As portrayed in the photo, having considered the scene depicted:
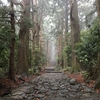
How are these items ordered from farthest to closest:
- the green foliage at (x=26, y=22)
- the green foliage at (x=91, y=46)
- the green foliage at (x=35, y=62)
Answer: the green foliage at (x=35, y=62) → the green foliage at (x=91, y=46) → the green foliage at (x=26, y=22)

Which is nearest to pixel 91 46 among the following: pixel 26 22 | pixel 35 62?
pixel 26 22

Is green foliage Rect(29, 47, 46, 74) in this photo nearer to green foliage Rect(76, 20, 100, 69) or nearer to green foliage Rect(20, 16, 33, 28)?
green foliage Rect(76, 20, 100, 69)

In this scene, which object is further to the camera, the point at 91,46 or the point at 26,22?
the point at 91,46

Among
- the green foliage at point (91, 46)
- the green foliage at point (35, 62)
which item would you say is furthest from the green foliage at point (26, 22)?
the green foliage at point (35, 62)

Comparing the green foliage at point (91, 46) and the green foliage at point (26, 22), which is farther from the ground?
the green foliage at point (26, 22)

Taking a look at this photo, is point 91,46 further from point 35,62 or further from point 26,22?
point 35,62

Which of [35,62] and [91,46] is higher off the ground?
[91,46]

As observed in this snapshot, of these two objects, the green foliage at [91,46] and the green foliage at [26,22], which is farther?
the green foliage at [91,46]

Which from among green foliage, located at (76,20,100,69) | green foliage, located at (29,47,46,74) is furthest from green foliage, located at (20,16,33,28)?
green foliage, located at (29,47,46,74)

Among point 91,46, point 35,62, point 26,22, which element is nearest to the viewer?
point 26,22

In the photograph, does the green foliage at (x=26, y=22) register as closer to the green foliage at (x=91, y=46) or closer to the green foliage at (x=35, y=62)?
the green foliage at (x=91, y=46)

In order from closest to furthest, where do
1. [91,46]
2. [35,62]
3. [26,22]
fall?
[26,22], [91,46], [35,62]

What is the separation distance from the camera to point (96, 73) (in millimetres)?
8719

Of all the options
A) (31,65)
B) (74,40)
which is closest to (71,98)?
(74,40)
